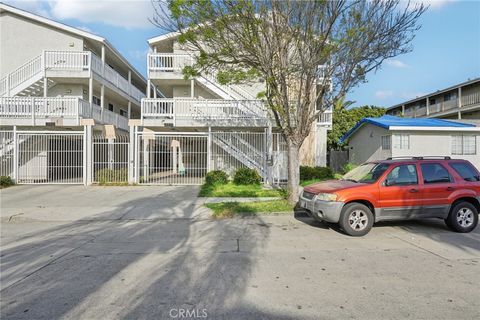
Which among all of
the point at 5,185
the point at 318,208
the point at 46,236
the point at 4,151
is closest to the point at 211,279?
the point at 318,208

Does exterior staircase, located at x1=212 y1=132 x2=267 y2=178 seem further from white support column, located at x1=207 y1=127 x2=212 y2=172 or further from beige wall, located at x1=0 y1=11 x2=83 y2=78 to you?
beige wall, located at x1=0 y1=11 x2=83 y2=78

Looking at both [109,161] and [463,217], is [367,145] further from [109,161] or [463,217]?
[109,161]

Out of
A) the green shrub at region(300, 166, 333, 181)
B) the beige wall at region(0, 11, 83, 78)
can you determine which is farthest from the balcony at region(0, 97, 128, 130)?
the green shrub at region(300, 166, 333, 181)

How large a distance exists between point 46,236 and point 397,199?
7.89 metres

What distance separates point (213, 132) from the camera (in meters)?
16.4

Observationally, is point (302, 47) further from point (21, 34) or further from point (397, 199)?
point (21, 34)

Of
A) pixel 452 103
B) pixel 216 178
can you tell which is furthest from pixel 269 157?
pixel 452 103

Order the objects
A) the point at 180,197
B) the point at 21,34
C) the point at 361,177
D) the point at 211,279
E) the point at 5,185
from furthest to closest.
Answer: the point at 21,34
the point at 5,185
the point at 180,197
the point at 361,177
the point at 211,279

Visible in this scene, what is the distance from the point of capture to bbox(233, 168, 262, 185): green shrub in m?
14.8

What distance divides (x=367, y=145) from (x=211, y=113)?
1034cm

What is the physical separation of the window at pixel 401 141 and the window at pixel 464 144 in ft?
9.02

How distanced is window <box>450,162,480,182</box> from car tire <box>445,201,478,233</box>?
2.20 ft

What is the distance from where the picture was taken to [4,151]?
15.5m

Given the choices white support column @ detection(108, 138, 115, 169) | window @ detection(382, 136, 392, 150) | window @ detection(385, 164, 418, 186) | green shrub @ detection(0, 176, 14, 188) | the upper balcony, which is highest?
the upper balcony
